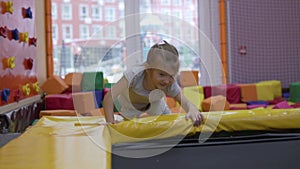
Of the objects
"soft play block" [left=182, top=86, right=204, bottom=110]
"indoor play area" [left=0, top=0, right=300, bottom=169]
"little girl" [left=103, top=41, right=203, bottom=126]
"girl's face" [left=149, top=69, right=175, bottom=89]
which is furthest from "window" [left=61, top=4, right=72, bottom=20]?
"girl's face" [left=149, top=69, right=175, bottom=89]

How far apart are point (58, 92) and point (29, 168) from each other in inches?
101

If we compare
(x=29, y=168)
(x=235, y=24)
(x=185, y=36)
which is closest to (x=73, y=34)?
(x=185, y=36)

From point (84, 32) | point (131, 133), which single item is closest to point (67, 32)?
point (84, 32)

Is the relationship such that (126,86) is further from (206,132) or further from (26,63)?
(26,63)

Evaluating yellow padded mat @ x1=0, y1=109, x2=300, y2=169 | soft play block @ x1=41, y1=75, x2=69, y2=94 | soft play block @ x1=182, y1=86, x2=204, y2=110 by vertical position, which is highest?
soft play block @ x1=41, y1=75, x2=69, y2=94

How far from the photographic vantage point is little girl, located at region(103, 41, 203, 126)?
4.42 ft

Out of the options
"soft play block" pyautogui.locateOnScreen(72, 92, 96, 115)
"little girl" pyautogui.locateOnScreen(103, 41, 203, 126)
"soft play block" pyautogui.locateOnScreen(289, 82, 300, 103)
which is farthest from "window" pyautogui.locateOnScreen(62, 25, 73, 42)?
"soft play block" pyautogui.locateOnScreen(289, 82, 300, 103)

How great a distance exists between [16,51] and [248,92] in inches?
101

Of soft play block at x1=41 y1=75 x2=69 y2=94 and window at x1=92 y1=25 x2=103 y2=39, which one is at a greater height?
window at x1=92 y1=25 x2=103 y2=39

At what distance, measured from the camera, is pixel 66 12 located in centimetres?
389

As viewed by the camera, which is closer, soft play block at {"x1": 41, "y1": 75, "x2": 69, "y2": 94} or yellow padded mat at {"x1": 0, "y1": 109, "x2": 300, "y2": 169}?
yellow padded mat at {"x1": 0, "y1": 109, "x2": 300, "y2": 169}

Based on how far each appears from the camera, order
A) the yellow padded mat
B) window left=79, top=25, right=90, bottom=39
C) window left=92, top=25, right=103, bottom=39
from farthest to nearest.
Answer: window left=79, top=25, right=90, bottom=39, window left=92, top=25, right=103, bottom=39, the yellow padded mat

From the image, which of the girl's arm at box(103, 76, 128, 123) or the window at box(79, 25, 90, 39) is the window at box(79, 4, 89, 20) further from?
the girl's arm at box(103, 76, 128, 123)

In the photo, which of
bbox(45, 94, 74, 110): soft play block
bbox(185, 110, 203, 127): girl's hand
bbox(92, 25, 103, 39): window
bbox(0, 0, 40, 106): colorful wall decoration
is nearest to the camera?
bbox(185, 110, 203, 127): girl's hand
